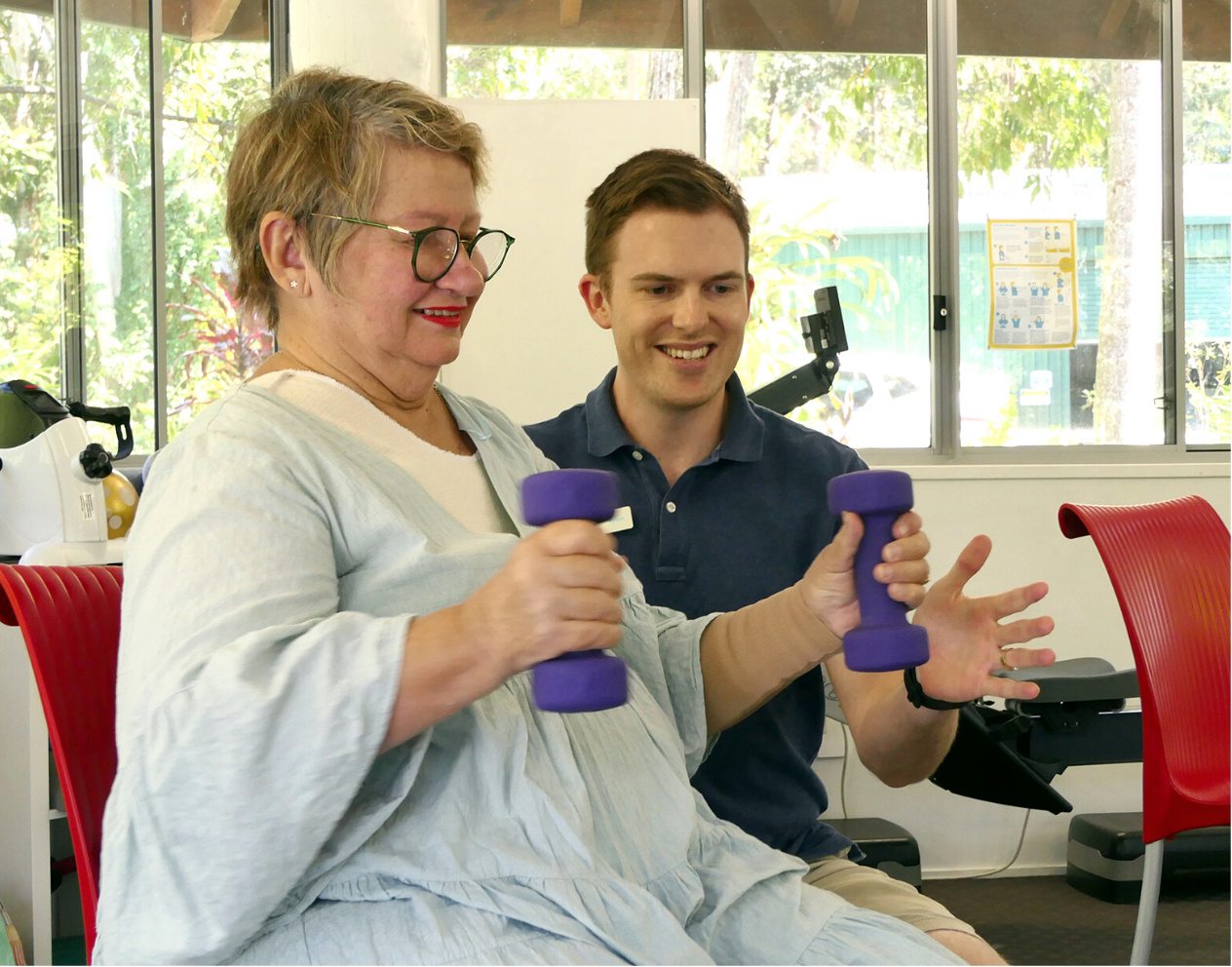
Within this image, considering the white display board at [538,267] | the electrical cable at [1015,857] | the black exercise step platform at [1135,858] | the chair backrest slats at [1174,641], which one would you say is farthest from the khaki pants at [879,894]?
the electrical cable at [1015,857]

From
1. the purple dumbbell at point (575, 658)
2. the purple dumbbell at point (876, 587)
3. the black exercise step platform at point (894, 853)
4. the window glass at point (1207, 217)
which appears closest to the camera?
the purple dumbbell at point (575, 658)

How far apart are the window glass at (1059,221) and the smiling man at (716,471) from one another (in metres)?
2.56

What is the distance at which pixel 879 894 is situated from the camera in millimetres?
1359

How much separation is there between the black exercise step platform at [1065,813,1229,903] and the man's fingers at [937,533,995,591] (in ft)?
7.67

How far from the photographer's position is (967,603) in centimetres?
129

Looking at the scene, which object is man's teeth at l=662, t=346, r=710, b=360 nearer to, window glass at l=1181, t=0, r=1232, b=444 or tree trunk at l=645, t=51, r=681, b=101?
tree trunk at l=645, t=51, r=681, b=101

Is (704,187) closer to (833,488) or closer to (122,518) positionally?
(833,488)

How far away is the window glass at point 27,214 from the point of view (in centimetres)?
381

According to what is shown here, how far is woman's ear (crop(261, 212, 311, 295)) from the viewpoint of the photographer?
3.86ft

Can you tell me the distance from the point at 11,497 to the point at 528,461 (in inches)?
68.7

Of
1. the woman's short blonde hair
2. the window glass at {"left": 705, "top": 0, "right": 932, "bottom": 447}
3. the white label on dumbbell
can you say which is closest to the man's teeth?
the white label on dumbbell

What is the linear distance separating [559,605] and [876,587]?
0.36 meters

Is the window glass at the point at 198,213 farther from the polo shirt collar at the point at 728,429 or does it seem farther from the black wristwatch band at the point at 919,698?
the black wristwatch band at the point at 919,698

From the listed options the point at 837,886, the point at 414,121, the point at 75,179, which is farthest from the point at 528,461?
the point at 75,179
